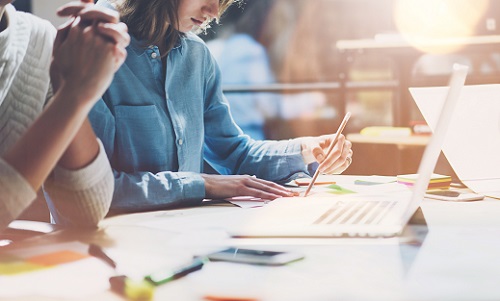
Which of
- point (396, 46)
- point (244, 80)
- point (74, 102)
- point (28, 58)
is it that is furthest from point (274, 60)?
point (74, 102)

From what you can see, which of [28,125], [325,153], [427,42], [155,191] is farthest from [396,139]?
[28,125]

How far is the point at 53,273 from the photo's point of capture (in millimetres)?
740

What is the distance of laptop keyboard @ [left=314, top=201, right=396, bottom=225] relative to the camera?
0.94m

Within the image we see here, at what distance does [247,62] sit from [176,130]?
3730 millimetres

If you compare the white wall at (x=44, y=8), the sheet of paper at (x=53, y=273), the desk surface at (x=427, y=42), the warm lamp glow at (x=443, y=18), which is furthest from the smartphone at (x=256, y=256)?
the white wall at (x=44, y=8)

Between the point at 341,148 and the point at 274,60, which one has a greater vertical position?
the point at 274,60

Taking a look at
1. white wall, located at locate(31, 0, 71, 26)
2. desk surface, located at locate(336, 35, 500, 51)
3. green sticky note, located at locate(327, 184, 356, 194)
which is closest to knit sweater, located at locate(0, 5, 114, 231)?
green sticky note, located at locate(327, 184, 356, 194)

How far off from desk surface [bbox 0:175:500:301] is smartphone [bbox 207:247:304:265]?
0.01m

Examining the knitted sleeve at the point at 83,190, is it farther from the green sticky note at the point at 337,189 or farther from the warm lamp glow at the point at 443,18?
the warm lamp glow at the point at 443,18

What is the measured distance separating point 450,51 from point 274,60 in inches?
87.9

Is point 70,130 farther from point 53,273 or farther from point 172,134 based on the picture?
point 172,134

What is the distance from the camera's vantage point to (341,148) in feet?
4.73

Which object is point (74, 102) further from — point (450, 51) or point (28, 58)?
point (450, 51)

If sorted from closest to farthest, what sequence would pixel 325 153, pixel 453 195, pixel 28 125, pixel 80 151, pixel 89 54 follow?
pixel 89 54
pixel 80 151
pixel 28 125
pixel 453 195
pixel 325 153
